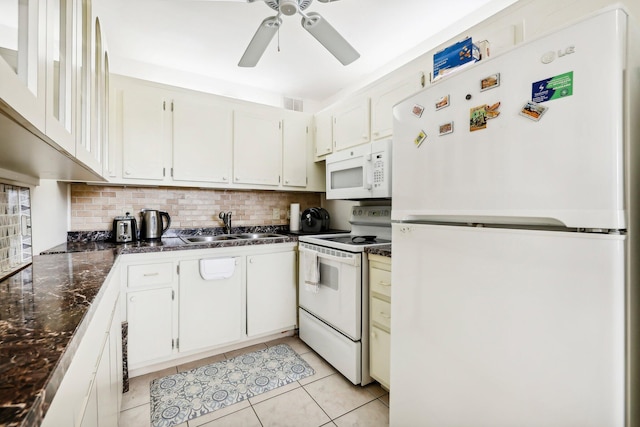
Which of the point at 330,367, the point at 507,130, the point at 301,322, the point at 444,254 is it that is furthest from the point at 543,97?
the point at 301,322

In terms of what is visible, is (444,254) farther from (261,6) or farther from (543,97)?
(261,6)

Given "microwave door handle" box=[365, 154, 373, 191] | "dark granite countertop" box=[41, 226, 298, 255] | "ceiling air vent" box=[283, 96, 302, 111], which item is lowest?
"dark granite countertop" box=[41, 226, 298, 255]

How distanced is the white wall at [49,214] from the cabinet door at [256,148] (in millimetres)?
1274

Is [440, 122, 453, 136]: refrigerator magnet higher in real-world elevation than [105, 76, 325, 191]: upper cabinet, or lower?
lower

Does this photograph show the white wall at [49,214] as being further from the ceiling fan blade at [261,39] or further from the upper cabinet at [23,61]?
the ceiling fan blade at [261,39]

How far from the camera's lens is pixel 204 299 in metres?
2.20

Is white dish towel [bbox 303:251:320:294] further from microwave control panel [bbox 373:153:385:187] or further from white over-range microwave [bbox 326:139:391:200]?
microwave control panel [bbox 373:153:385:187]

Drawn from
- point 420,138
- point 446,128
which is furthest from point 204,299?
point 446,128

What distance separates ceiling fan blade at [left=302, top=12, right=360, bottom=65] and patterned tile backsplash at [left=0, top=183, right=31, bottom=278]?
1610mm

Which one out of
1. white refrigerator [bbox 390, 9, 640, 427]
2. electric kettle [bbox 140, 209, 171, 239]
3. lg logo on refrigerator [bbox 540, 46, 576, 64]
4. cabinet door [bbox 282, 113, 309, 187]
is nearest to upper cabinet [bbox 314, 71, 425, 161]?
cabinet door [bbox 282, 113, 309, 187]

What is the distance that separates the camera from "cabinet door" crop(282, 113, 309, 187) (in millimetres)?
2957

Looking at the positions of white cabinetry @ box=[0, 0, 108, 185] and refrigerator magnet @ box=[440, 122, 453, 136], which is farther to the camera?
refrigerator magnet @ box=[440, 122, 453, 136]

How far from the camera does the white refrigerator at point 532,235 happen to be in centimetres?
67

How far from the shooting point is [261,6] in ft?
6.28
